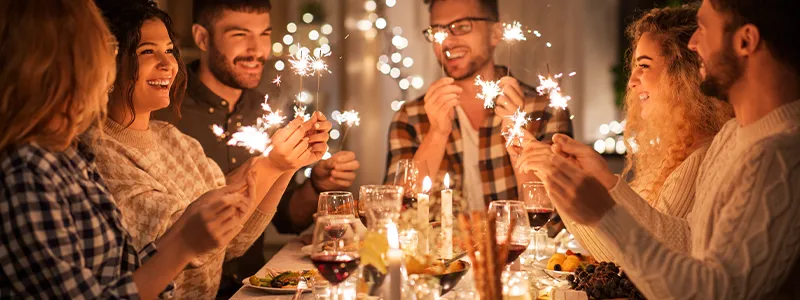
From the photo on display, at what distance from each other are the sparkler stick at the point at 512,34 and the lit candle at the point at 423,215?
1873mm

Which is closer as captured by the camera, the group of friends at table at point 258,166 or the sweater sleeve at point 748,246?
the group of friends at table at point 258,166

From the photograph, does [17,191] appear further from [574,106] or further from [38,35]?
[574,106]

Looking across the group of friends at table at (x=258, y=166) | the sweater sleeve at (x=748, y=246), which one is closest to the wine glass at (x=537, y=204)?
the group of friends at table at (x=258, y=166)

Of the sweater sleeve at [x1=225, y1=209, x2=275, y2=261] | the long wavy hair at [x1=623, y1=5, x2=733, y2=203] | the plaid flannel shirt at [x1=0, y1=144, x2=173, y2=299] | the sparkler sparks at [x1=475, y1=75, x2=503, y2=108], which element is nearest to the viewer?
the plaid flannel shirt at [x1=0, y1=144, x2=173, y2=299]

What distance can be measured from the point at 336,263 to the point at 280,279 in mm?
731

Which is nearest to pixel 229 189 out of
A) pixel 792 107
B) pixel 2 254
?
pixel 2 254

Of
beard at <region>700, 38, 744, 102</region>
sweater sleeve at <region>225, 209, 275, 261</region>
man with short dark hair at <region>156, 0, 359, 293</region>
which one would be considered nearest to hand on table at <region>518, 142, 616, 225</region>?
beard at <region>700, 38, 744, 102</region>

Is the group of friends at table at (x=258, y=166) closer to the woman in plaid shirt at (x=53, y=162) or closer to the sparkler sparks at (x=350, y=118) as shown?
the woman in plaid shirt at (x=53, y=162)

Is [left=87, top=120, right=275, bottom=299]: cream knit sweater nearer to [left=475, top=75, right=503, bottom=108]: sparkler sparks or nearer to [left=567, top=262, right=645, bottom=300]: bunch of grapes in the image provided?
[left=567, top=262, right=645, bottom=300]: bunch of grapes

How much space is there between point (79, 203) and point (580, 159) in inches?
62.7

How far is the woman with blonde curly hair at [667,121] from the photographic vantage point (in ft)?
8.16

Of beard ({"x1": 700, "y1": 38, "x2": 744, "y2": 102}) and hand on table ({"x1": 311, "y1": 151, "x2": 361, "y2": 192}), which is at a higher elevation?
beard ({"x1": 700, "y1": 38, "x2": 744, "y2": 102})

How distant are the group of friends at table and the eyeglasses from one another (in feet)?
4.09

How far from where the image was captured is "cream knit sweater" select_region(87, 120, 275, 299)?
96.1 inches
